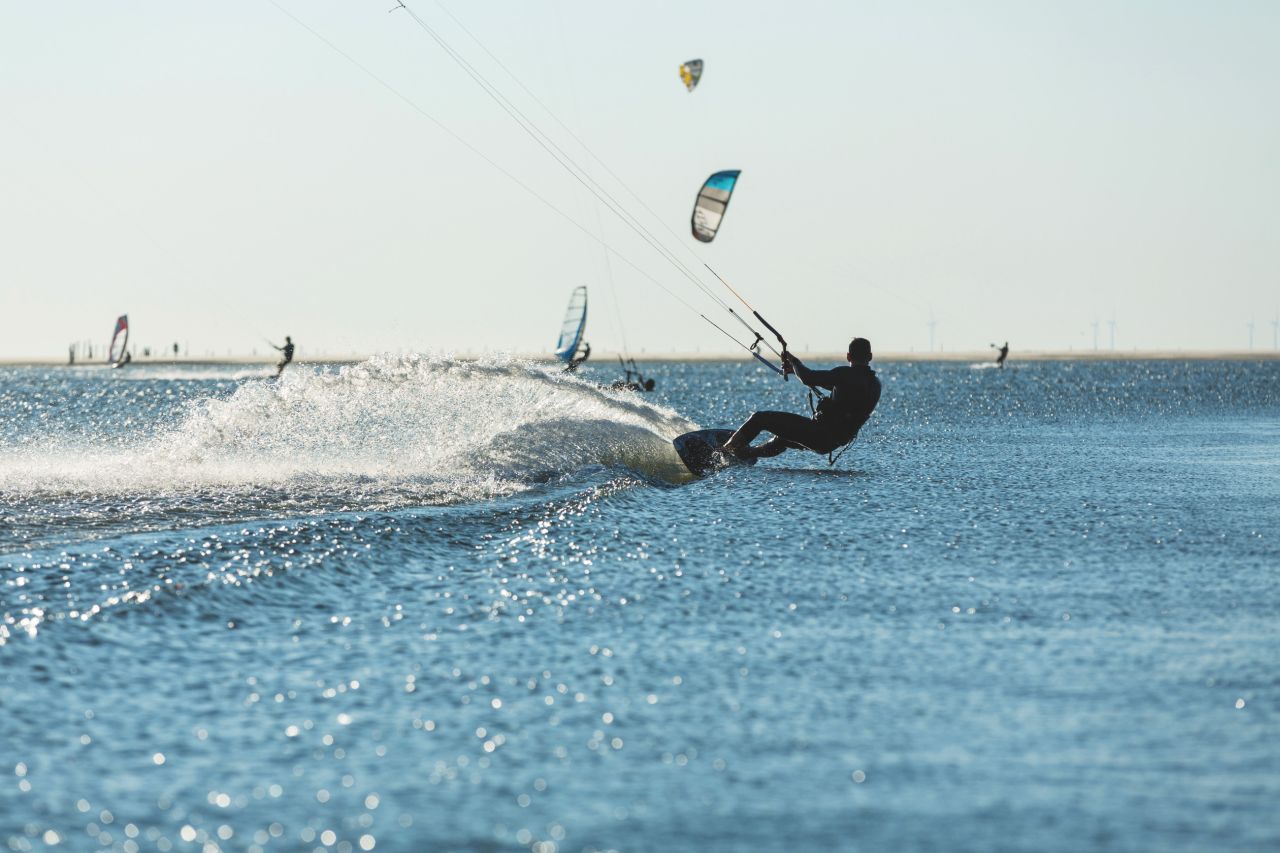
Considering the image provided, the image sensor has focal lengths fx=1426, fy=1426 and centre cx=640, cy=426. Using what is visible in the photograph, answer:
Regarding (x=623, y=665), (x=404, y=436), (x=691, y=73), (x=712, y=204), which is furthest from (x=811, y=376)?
(x=691, y=73)

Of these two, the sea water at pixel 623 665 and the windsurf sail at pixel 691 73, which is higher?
the windsurf sail at pixel 691 73

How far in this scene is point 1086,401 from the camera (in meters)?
68.8

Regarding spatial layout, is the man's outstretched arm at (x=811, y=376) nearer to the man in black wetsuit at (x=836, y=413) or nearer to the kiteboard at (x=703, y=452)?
the man in black wetsuit at (x=836, y=413)

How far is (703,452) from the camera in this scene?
68.7 ft

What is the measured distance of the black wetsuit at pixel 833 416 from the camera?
1923 centimetres

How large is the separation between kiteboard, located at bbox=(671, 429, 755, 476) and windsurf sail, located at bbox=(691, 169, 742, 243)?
11874 millimetres

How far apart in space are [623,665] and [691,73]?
31.3 meters

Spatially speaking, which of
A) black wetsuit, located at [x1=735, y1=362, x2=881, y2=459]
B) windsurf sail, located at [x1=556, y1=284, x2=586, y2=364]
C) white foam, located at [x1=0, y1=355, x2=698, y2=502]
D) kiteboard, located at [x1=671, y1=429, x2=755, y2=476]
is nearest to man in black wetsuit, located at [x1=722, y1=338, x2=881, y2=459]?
black wetsuit, located at [x1=735, y1=362, x2=881, y2=459]

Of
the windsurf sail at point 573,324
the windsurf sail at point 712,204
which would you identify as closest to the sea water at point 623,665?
the windsurf sail at point 712,204

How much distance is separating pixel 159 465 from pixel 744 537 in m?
9.01

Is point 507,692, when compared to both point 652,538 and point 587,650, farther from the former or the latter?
point 652,538

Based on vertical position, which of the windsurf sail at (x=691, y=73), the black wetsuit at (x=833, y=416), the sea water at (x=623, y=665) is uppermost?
the windsurf sail at (x=691, y=73)

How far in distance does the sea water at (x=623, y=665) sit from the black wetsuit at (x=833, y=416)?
5.60 ft

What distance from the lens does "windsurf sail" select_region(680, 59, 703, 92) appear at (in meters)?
37.2
